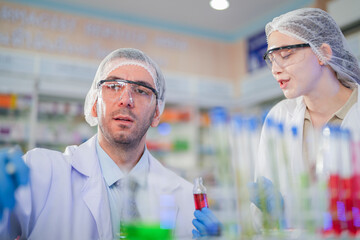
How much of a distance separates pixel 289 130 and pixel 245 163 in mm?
214

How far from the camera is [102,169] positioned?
165cm

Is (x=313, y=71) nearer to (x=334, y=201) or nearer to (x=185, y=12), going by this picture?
(x=334, y=201)

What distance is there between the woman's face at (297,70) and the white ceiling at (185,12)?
3.47 meters

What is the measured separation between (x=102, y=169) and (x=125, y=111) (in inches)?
11.5

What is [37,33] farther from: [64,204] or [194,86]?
[64,204]

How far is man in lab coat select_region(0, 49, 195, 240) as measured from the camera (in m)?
1.43

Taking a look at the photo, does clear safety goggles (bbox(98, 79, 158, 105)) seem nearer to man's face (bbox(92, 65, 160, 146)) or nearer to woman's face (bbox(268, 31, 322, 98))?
man's face (bbox(92, 65, 160, 146))

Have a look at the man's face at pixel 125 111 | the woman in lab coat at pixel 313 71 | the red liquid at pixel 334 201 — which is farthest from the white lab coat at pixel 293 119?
the man's face at pixel 125 111

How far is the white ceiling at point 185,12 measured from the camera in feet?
16.9

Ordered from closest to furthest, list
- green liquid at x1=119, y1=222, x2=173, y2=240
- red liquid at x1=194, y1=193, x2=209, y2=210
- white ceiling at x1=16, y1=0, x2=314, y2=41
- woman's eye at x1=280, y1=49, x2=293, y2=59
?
green liquid at x1=119, y1=222, x2=173, y2=240
red liquid at x1=194, y1=193, x2=209, y2=210
woman's eye at x1=280, y1=49, x2=293, y2=59
white ceiling at x1=16, y1=0, x2=314, y2=41

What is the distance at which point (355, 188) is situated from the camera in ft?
3.11

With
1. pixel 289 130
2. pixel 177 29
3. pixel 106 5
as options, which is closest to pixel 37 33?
pixel 106 5

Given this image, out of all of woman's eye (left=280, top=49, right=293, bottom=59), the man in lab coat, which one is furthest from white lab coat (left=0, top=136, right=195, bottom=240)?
woman's eye (left=280, top=49, right=293, bottom=59)

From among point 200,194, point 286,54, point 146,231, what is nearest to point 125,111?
point 200,194
